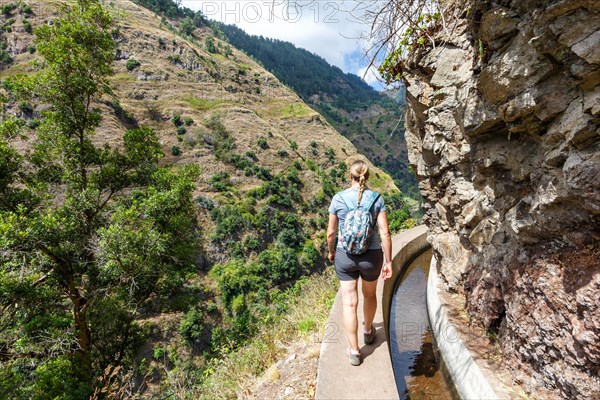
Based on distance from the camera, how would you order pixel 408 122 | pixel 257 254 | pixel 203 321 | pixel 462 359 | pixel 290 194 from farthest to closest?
pixel 290 194 < pixel 257 254 < pixel 203 321 < pixel 408 122 < pixel 462 359

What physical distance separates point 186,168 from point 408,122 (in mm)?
6399

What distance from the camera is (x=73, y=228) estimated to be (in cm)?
632

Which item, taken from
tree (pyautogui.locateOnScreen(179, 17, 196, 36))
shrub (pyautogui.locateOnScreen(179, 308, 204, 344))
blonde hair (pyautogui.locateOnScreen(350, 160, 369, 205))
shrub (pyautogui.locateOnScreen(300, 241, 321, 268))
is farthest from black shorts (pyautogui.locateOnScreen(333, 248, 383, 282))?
tree (pyautogui.locateOnScreen(179, 17, 196, 36))

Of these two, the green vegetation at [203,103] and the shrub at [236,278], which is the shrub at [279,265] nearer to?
the shrub at [236,278]

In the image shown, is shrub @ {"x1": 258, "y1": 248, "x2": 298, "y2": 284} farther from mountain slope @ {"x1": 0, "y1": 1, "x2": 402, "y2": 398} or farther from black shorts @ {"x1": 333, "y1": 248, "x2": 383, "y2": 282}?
black shorts @ {"x1": 333, "y1": 248, "x2": 383, "y2": 282}

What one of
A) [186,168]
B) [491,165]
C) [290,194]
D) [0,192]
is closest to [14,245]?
[0,192]

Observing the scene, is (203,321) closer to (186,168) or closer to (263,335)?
(186,168)

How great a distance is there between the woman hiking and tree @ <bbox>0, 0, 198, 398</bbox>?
5652 mm

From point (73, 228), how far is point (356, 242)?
21.6 ft

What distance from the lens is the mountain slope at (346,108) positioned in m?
107

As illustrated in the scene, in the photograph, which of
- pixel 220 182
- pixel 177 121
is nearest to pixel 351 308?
pixel 220 182

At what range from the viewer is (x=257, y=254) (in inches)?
1591

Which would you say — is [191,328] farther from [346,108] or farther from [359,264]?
[346,108]

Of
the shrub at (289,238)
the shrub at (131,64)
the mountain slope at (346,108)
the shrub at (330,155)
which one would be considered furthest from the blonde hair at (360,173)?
the mountain slope at (346,108)
